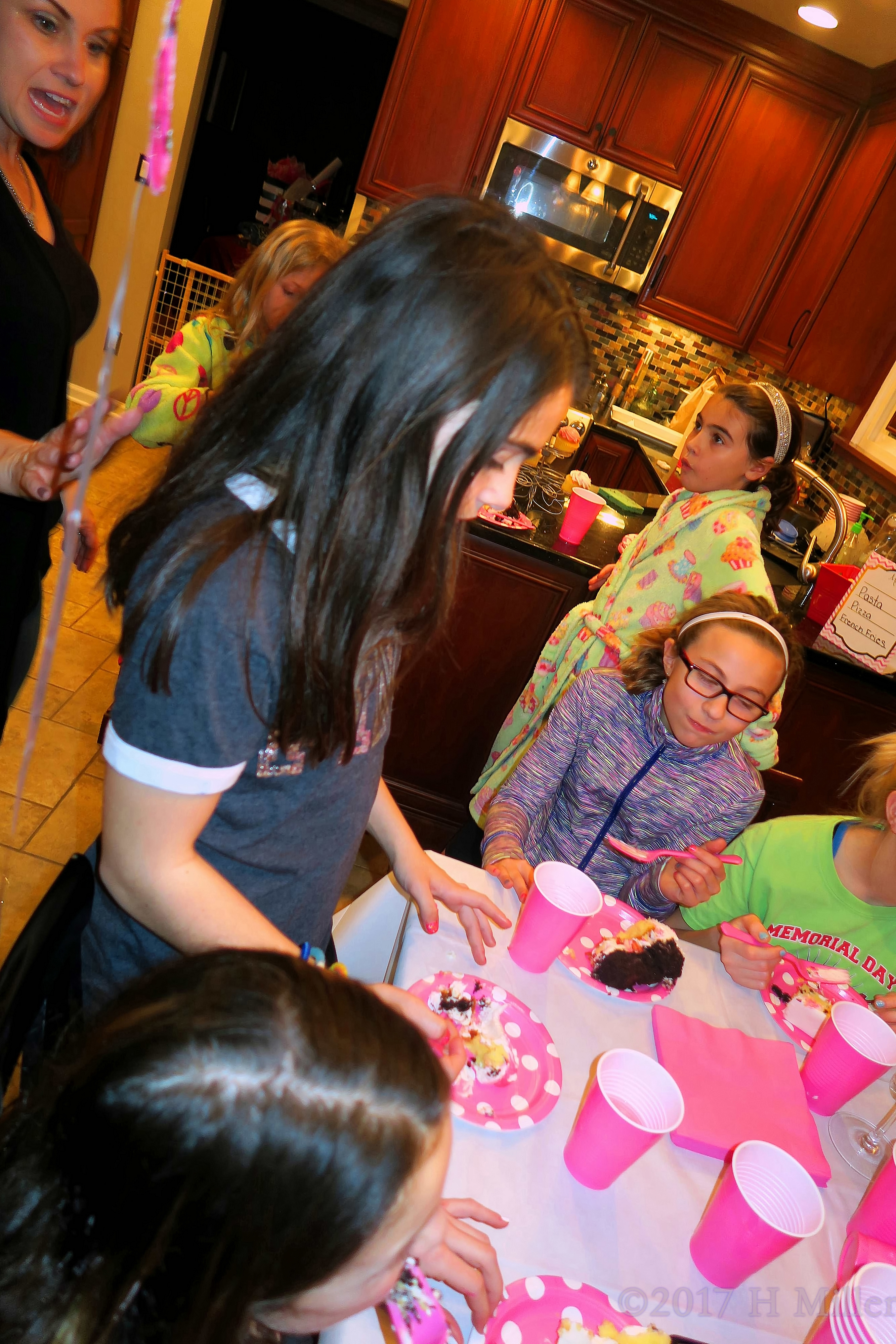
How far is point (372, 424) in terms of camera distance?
65 centimetres

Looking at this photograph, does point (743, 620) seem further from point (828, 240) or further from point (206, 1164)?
point (828, 240)

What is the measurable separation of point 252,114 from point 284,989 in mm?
7107

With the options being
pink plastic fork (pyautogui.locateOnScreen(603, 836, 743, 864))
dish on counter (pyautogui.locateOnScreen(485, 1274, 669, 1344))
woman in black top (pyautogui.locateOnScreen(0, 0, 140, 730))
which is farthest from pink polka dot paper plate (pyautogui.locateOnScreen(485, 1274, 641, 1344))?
woman in black top (pyautogui.locateOnScreen(0, 0, 140, 730))

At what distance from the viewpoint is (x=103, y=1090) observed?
0.54 m

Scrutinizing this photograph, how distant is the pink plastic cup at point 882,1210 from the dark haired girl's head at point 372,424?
750 millimetres

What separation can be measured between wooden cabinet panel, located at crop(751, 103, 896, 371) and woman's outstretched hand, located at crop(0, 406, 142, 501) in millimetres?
3564

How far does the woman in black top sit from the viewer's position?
1.08 metres

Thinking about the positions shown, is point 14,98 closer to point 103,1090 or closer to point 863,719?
A: point 103,1090

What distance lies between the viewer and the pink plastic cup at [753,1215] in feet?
2.54

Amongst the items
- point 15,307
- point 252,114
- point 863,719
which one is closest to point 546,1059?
point 15,307

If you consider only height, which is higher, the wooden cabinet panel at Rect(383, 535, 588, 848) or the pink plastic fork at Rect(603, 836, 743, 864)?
the pink plastic fork at Rect(603, 836, 743, 864)

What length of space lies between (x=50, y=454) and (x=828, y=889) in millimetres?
1327

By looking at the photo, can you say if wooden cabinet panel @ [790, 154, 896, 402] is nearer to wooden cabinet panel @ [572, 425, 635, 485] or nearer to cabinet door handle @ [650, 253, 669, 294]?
cabinet door handle @ [650, 253, 669, 294]

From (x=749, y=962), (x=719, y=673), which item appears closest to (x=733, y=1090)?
(x=749, y=962)
